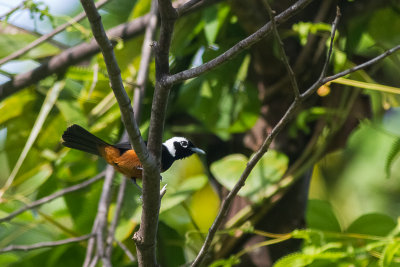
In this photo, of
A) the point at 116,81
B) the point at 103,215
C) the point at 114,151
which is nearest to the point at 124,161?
the point at 114,151

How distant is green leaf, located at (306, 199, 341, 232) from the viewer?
2.59 metres

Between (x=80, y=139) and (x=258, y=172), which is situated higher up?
(x=80, y=139)

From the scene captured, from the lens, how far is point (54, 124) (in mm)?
3242

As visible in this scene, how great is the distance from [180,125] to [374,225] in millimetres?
1506

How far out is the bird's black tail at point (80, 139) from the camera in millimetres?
2600

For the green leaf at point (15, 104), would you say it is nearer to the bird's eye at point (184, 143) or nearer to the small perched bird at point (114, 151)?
the small perched bird at point (114, 151)

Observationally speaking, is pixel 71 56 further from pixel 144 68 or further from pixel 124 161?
pixel 124 161

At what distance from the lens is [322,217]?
2.62 metres

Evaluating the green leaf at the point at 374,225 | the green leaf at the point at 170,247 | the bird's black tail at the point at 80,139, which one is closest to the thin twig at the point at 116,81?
the bird's black tail at the point at 80,139

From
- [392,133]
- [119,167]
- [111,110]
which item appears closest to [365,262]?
[392,133]

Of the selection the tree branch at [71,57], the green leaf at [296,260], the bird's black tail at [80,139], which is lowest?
the green leaf at [296,260]

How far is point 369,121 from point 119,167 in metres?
1.51

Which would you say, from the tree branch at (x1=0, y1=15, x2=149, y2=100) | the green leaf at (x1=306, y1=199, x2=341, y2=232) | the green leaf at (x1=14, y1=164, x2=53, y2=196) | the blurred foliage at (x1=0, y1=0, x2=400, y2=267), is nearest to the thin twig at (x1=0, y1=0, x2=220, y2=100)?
the tree branch at (x1=0, y1=15, x2=149, y2=100)

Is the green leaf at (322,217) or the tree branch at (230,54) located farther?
the green leaf at (322,217)
